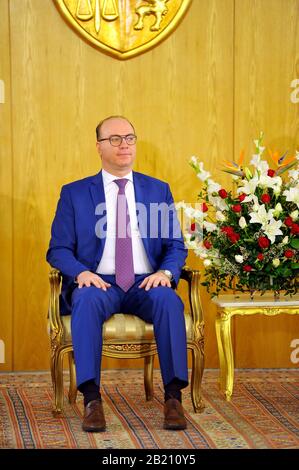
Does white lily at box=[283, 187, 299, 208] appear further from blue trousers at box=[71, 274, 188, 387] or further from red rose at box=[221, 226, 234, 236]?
blue trousers at box=[71, 274, 188, 387]

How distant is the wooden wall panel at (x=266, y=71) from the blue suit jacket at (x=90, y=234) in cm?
109

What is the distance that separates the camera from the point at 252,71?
5.30m

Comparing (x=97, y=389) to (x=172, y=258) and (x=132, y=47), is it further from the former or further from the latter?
(x=132, y=47)

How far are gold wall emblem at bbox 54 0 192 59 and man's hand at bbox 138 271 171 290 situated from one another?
1.63 meters

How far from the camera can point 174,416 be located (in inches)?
154

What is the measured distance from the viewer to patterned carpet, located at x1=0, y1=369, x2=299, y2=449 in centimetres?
370

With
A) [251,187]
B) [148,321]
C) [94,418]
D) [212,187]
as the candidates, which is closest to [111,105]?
[212,187]

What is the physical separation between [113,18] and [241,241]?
5.65 ft

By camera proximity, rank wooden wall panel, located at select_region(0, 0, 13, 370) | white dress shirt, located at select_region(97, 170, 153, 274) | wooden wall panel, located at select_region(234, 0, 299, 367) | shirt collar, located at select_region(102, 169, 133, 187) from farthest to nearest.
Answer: wooden wall panel, located at select_region(234, 0, 299, 367) → wooden wall panel, located at select_region(0, 0, 13, 370) → shirt collar, located at select_region(102, 169, 133, 187) → white dress shirt, located at select_region(97, 170, 153, 274)

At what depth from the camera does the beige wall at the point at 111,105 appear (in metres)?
5.18

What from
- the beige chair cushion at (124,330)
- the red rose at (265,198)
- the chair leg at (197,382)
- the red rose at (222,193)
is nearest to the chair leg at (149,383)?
the chair leg at (197,382)

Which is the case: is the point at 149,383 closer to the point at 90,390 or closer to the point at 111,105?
the point at 90,390

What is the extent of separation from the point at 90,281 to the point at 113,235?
37 cm

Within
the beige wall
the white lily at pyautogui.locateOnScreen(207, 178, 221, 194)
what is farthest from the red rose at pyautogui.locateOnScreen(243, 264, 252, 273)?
the beige wall
